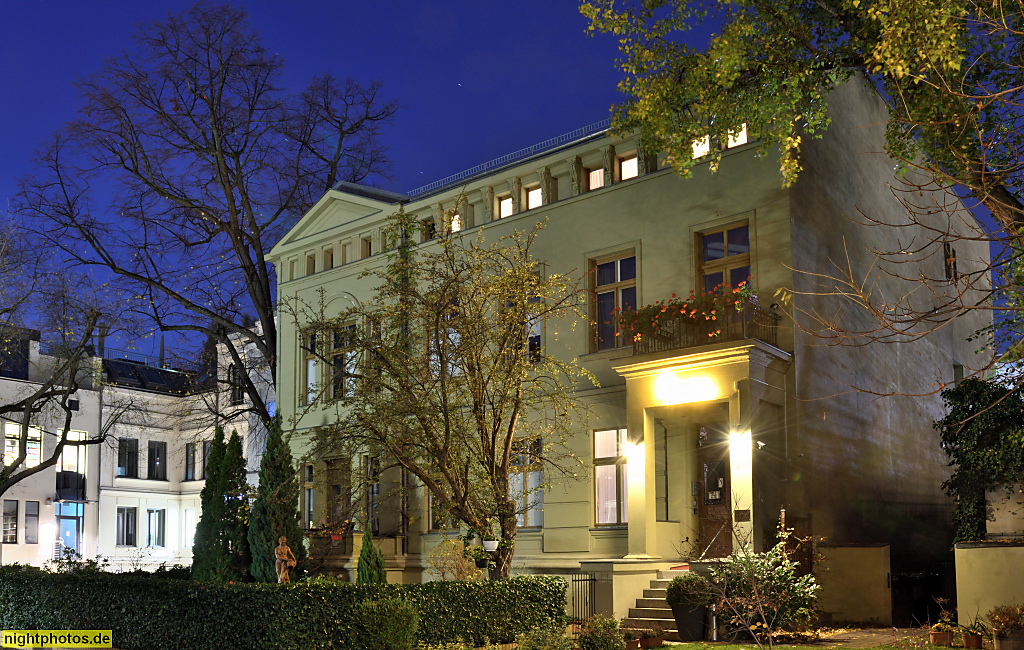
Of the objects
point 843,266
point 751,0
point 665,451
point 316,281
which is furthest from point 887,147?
point 316,281

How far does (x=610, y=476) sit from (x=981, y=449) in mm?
7571

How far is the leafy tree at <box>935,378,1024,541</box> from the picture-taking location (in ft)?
60.2

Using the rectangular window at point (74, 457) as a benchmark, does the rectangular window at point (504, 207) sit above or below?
above

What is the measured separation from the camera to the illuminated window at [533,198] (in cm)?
2402

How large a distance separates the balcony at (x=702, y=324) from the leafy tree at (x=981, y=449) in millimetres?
3663

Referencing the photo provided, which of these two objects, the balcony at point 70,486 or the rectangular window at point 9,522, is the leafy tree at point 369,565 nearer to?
the rectangular window at point 9,522

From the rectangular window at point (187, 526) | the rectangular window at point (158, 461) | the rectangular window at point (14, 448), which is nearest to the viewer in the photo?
the rectangular window at point (14, 448)

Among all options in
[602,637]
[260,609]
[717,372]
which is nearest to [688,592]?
[602,637]

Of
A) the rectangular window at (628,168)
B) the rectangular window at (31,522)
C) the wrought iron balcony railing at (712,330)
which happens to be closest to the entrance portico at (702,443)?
the wrought iron balcony railing at (712,330)

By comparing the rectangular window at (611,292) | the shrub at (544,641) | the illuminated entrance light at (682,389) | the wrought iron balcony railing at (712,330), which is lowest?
the shrub at (544,641)

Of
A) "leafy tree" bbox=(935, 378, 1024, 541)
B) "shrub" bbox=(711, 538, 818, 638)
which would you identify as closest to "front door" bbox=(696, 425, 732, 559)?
"shrub" bbox=(711, 538, 818, 638)

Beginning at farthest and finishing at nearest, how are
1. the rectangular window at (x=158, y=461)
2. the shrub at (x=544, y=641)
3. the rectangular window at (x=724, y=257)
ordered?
the rectangular window at (x=158, y=461)
the rectangular window at (x=724, y=257)
the shrub at (x=544, y=641)

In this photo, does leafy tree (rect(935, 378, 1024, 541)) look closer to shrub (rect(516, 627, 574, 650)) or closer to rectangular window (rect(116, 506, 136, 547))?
shrub (rect(516, 627, 574, 650))

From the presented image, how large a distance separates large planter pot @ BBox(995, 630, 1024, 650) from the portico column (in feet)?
21.0
